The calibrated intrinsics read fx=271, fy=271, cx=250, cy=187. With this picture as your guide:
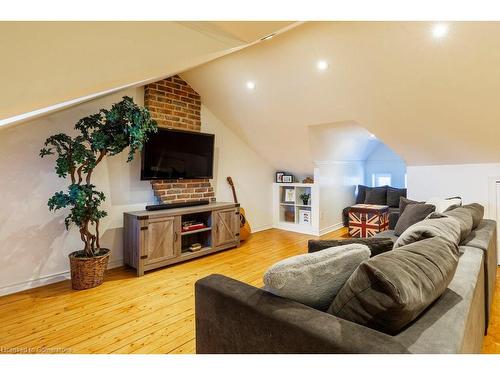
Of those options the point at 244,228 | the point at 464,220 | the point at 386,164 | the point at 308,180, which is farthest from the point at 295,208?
the point at 464,220

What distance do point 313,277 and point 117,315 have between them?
6.23 feet

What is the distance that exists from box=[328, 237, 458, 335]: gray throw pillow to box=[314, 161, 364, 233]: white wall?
155 inches

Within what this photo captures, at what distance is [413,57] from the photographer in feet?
8.21

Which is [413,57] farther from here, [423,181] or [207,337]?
[207,337]

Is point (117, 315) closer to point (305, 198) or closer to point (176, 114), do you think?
point (176, 114)

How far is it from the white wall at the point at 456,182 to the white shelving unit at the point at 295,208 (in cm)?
155

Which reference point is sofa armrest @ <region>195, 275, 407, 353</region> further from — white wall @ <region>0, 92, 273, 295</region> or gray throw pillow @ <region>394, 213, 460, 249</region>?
white wall @ <region>0, 92, 273, 295</region>

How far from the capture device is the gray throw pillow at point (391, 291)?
872mm

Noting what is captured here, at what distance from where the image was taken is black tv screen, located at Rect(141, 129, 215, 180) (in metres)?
3.42

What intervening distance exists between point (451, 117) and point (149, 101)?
3.62 m

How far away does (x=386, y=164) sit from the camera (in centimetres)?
602

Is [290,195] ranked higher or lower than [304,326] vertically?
higher

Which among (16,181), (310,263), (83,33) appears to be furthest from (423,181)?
(16,181)

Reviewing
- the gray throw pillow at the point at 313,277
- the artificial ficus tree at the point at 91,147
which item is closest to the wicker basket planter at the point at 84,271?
the artificial ficus tree at the point at 91,147
